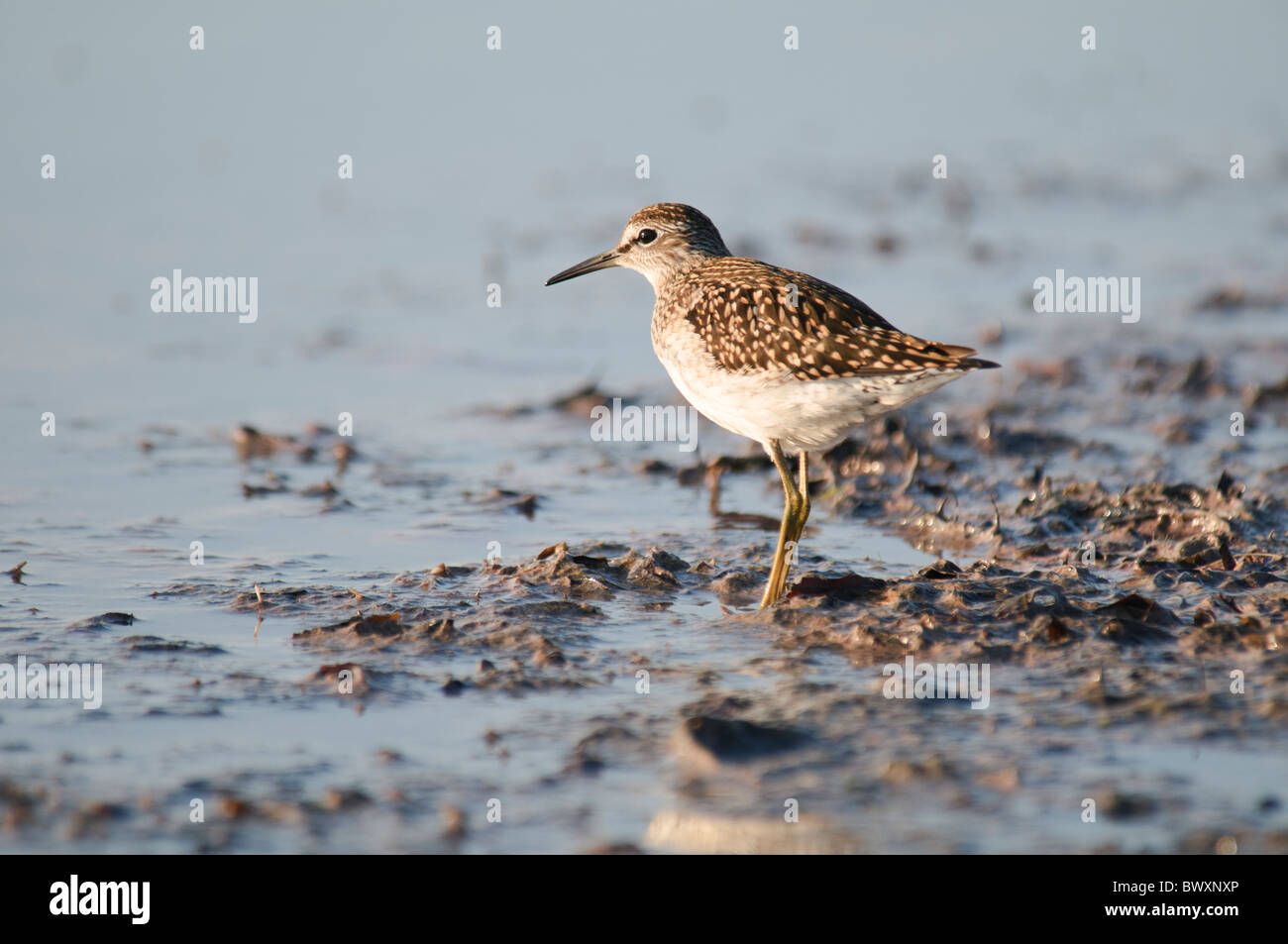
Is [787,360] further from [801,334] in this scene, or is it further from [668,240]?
[668,240]

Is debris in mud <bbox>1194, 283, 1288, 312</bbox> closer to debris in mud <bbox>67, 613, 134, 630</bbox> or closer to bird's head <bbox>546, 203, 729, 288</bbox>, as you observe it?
bird's head <bbox>546, 203, 729, 288</bbox>

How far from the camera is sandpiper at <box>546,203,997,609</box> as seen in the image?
6500 millimetres

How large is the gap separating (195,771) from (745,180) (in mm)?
11497

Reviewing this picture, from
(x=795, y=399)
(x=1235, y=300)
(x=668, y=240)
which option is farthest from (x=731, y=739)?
(x=1235, y=300)

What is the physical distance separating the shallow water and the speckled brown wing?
1062 millimetres

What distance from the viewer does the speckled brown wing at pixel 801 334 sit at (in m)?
6.46

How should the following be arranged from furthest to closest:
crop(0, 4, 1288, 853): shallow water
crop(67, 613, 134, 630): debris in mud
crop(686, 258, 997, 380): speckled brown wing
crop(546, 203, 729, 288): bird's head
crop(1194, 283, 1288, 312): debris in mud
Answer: crop(1194, 283, 1288, 312): debris in mud < crop(546, 203, 729, 288): bird's head < crop(686, 258, 997, 380): speckled brown wing < crop(67, 613, 134, 630): debris in mud < crop(0, 4, 1288, 853): shallow water

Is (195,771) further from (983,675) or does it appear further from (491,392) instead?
(491,392)

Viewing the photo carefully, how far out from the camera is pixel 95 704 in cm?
540

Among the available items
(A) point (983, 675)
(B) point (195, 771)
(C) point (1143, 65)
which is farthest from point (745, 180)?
(B) point (195, 771)

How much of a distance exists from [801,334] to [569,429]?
3507 mm

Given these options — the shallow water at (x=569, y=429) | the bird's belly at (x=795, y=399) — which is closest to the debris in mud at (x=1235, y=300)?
the shallow water at (x=569, y=429)

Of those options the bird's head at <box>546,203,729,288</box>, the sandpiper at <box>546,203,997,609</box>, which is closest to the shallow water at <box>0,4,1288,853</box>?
the sandpiper at <box>546,203,997,609</box>
